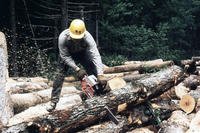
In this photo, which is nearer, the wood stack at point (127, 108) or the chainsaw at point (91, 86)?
the wood stack at point (127, 108)

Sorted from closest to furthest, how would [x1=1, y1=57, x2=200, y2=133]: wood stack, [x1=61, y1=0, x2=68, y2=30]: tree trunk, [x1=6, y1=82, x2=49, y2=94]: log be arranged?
1. [x1=1, y1=57, x2=200, y2=133]: wood stack
2. [x1=6, y1=82, x2=49, y2=94]: log
3. [x1=61, y1=0, x2=68, y2=30]: tree trunk

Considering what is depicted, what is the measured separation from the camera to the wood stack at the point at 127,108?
746 cm

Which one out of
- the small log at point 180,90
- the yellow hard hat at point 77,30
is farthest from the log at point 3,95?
the small log at point 180,90

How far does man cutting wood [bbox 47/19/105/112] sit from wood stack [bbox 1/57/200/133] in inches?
16.5

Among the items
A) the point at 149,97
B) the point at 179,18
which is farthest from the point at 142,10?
the point at 149,97

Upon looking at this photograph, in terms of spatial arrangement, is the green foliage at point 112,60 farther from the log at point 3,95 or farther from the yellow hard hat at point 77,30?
the yellow hard hat at point 77,30

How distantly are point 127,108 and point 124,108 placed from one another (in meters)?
0.16

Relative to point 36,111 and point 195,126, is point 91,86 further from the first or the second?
point 195,126

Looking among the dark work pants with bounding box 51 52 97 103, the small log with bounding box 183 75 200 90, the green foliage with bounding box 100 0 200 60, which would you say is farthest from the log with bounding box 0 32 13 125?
the green foliage with bounding box 100 0 200 60

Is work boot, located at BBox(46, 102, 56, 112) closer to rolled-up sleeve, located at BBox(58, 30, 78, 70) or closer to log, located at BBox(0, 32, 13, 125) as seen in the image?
log, located at BBox(0, 32, 13, 125)

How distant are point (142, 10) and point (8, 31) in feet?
28.5

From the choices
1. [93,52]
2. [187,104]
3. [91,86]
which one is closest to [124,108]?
[91,86]

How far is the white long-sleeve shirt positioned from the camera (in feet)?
29.3

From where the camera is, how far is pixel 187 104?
30.5 ft
